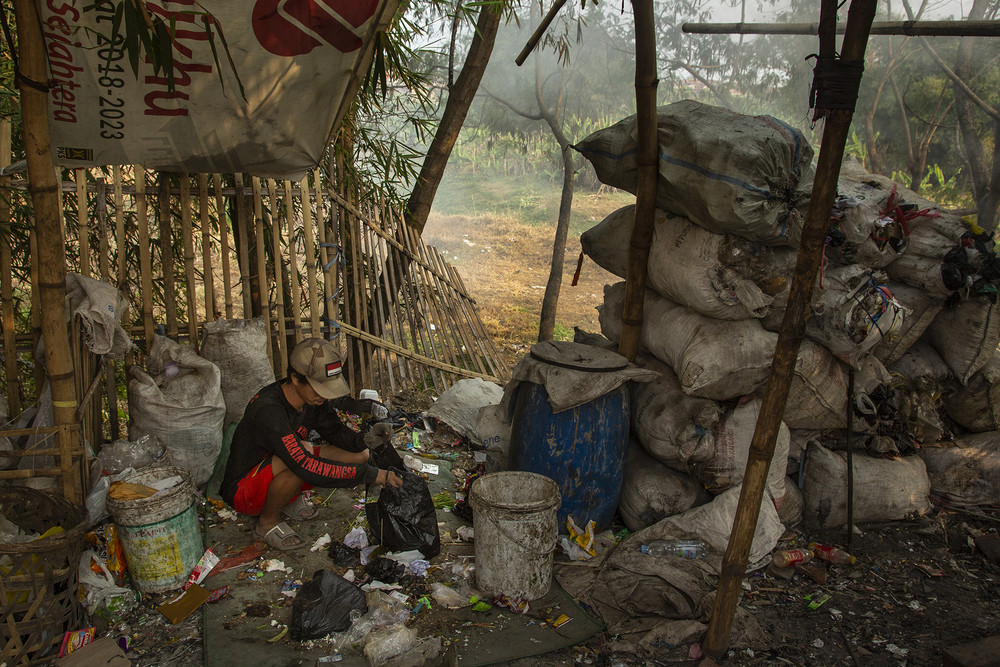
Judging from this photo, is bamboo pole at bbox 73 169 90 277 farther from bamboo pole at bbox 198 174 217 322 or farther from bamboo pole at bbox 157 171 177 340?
bamboo pole at bbox 198 174 217 322

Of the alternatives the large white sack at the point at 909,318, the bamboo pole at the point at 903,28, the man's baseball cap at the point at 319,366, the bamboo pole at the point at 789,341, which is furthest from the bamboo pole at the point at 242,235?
the large white sack at the point at 909,318

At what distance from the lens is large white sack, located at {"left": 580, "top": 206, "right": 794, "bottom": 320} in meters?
3.39

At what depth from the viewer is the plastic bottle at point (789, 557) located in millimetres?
3436

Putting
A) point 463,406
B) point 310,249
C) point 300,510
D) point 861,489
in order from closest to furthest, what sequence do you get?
point 300,510 < point 861,489 < point 310,249 < point 463,406

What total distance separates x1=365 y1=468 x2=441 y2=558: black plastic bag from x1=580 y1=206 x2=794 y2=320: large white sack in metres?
1.76

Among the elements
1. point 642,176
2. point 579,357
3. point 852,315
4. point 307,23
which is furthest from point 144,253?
point 852,315

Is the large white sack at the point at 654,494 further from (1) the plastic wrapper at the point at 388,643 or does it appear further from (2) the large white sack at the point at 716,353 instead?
(1) the plastic wrapper at the point at 388,643

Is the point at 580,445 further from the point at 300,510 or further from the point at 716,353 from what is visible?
the point at 300,510

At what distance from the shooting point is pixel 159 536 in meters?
2.87

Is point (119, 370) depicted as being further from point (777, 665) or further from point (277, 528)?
point (777, 665)

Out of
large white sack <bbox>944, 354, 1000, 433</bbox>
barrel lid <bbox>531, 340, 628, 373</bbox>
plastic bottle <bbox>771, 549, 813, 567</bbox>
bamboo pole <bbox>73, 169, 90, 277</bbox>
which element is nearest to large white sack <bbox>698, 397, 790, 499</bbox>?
plastic bottle <bbox>771, 549, 813, 567</bbox>

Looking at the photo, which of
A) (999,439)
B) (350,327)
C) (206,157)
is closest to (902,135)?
(999,439)

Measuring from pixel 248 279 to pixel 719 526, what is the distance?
3.32 metres

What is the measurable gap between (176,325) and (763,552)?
3686mm
